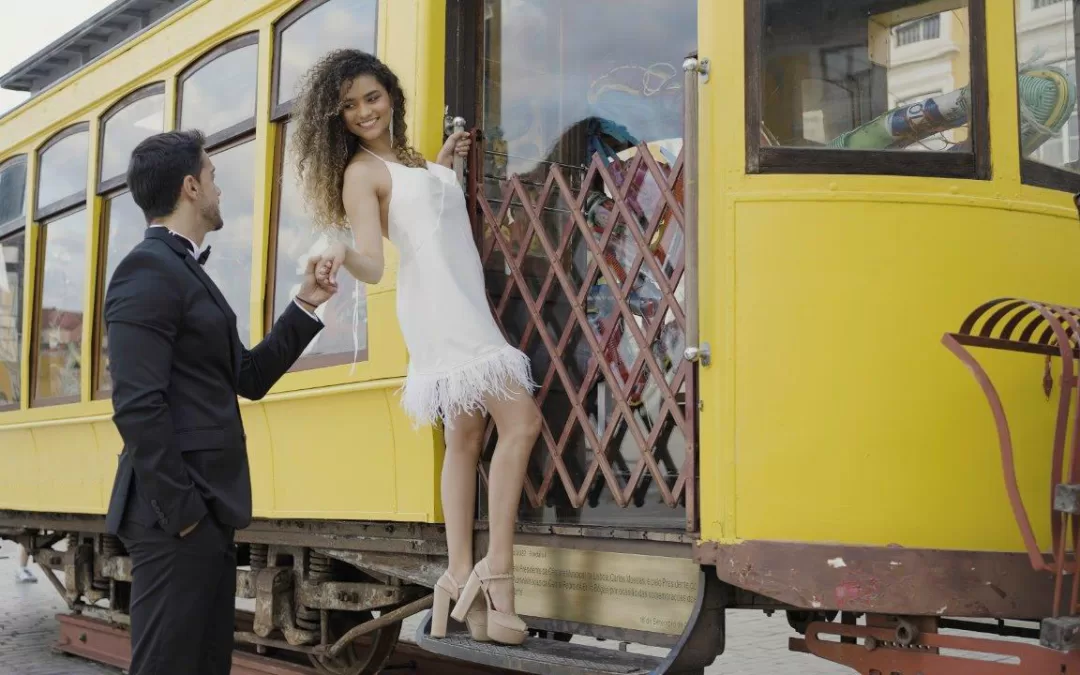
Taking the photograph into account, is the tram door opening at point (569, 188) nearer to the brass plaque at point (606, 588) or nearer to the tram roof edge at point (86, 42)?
the brass plaque at point (606, 588)

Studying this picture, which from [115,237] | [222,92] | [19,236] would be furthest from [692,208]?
[19,236]

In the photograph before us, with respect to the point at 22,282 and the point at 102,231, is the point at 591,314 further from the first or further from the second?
the point at 22,282

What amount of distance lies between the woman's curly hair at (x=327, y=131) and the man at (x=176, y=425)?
0.81m

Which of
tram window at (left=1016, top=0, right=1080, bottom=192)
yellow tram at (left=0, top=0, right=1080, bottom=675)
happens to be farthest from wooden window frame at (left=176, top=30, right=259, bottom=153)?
tram window at (left=1016, top=0, right=1080, bottom=192)

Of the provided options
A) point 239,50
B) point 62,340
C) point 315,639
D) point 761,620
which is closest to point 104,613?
point 62,340

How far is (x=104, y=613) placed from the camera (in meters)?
7.07

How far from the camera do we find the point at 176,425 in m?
2.88

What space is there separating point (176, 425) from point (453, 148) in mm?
1723

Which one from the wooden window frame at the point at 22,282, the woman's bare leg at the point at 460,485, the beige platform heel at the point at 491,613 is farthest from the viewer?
the wooden window frame at the point at 22,282

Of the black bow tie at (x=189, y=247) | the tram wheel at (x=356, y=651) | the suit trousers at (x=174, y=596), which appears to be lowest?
the tram wheel at (x=356, y=651)

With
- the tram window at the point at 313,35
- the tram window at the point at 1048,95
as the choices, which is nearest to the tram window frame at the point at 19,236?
the tram window at the point at 313,35

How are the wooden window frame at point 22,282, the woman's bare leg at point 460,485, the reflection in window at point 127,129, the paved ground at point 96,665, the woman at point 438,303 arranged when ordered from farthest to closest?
1. the wooden window frame at point 22,282
2. the paved ground at point 96,665
3. the reflection in window at point 127,129
4. the woman's bare leg at point 460,485
5. the woman at point 438,303

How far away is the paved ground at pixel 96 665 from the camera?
6984 mm

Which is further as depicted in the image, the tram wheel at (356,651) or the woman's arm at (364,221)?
the tram wheel at (356,651)
